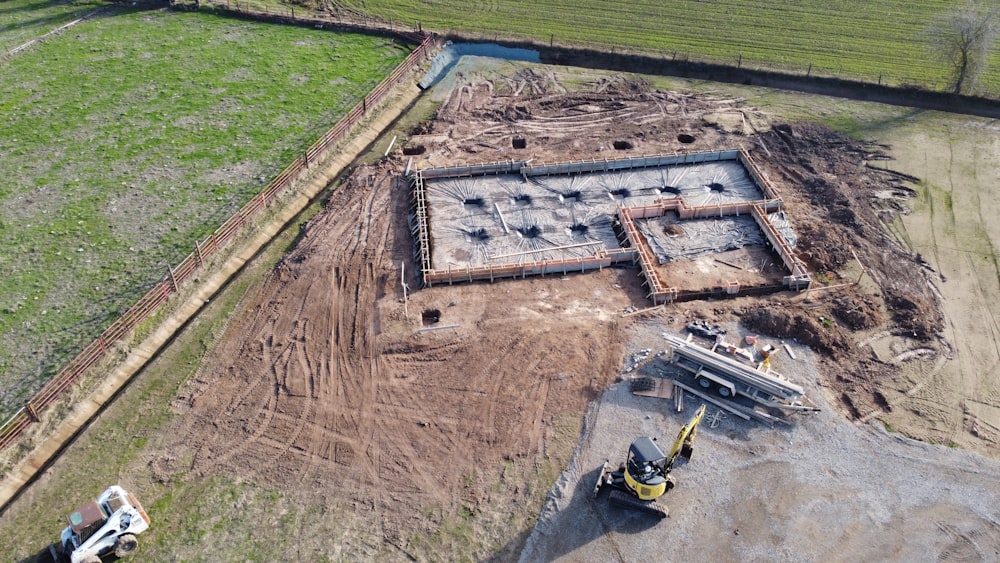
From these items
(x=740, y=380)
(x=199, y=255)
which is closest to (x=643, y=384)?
(x=740, y=380)

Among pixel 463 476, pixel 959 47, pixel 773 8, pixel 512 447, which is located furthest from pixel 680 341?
pixel 773 8

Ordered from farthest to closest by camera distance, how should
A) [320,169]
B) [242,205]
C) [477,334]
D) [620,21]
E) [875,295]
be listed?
1. [620,21]
2. [320,169]
3. [242,205]
4. [875,295]
5. [477,334]

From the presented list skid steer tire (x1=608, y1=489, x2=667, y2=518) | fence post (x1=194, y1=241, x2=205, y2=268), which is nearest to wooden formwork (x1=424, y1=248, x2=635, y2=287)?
fence post (x1=194, y1=241, x2=205, y2=268)

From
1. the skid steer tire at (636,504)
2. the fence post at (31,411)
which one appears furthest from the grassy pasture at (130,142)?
the skid steer tire at (636,504)

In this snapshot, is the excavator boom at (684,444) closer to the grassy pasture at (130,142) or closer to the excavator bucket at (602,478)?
the excavator bucket at (602,478)

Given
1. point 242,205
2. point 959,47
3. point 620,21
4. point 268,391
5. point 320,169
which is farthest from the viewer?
point 620,21

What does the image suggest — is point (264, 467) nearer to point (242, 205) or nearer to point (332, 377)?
point (332, 377)

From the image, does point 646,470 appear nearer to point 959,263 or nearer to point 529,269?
point 529,269
